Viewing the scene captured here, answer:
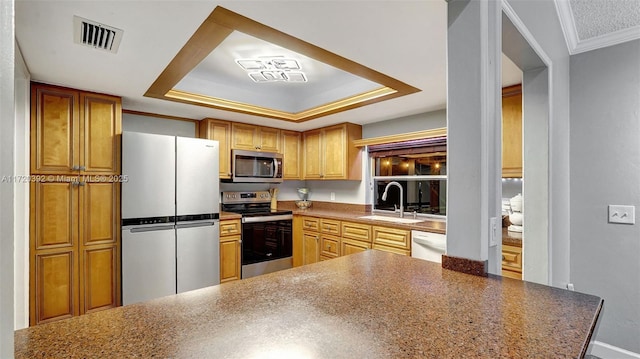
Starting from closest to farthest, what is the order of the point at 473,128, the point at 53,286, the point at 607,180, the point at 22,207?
the point at 473,128
the point at 607,180
the point at 22,207
the point at 53,286

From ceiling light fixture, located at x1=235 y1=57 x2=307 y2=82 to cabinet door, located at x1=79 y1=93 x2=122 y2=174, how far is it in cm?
132

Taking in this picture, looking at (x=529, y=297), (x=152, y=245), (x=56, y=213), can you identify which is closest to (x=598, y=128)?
(x=529, y=297)

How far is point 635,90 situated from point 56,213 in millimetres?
4398

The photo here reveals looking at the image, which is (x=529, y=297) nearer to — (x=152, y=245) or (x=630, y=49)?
(x=630, y=49)

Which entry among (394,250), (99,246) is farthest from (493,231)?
(99,246)

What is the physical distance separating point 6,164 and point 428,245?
2800 millimetres

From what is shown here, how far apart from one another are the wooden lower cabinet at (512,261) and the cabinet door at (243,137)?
300 centimetres

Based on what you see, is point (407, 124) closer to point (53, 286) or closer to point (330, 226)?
point (330, 226)

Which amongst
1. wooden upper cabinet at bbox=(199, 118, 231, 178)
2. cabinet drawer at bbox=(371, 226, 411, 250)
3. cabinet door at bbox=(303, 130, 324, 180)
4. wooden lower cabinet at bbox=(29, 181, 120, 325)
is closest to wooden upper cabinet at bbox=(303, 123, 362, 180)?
cabinet door at bbox=(303, 130, 324, 180)

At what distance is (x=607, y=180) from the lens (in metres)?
2.12

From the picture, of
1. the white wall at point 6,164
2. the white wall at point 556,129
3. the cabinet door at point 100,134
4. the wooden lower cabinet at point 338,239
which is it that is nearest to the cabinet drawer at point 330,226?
the wooden lower cabinet at point 338,239

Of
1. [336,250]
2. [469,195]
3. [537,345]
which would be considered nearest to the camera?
[537,345]

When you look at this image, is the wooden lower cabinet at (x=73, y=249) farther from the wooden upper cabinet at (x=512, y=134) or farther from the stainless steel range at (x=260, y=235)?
the wooden upper cabinet at (x=512, y=134)

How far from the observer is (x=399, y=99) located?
118 inches
